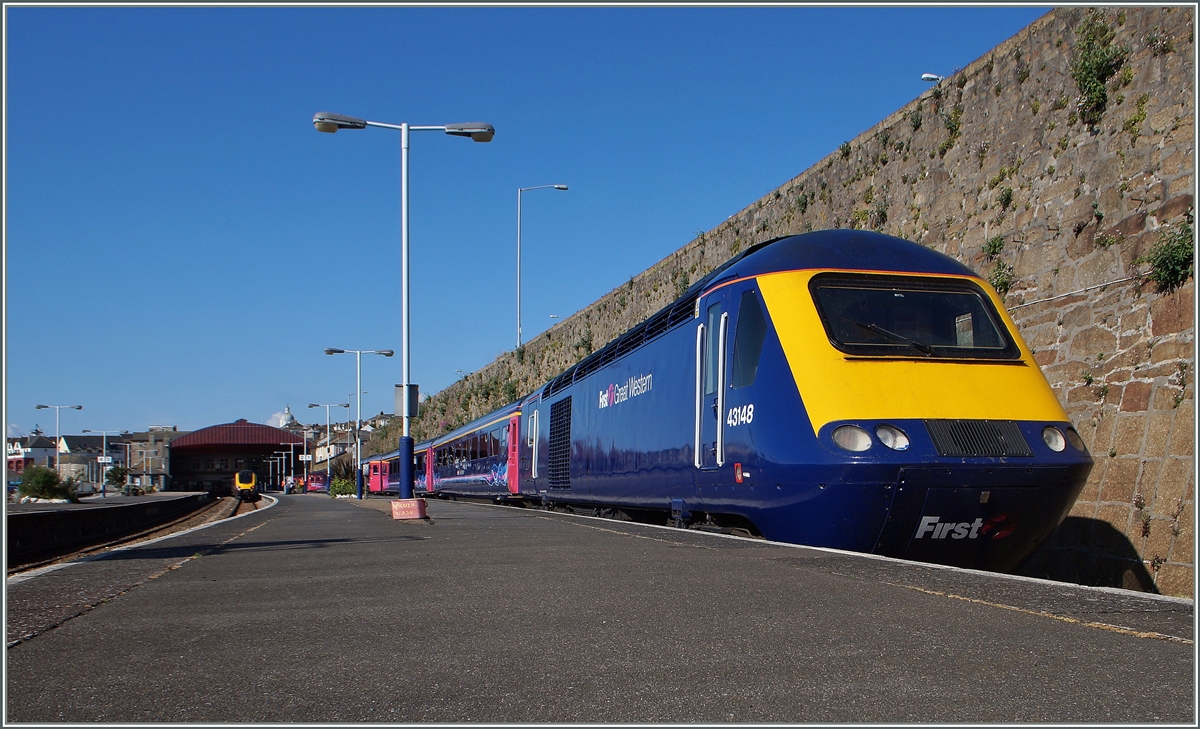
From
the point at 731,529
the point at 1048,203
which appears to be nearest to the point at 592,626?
the point at 731,529

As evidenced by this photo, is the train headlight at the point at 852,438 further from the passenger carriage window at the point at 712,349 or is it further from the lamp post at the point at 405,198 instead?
the lamp post at the point at 405,198

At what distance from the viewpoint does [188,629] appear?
3.98 m

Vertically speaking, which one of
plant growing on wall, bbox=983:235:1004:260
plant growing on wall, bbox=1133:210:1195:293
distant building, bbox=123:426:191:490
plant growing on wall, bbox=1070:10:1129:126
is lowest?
distant building, bbox=123:426:191:490

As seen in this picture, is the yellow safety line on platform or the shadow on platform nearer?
the yellow safety line on platform

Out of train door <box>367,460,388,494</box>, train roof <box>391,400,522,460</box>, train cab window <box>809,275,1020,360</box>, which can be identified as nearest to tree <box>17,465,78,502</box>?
train door <box>367,460,388,494</box>

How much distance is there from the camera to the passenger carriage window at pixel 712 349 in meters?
9.32

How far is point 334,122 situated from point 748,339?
1036 centimetres

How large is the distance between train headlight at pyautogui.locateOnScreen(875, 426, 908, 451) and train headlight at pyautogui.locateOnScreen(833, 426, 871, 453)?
10 centimetres

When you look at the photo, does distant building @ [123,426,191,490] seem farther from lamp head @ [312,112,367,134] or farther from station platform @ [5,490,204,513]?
lamp head @ [312,112,367,134]

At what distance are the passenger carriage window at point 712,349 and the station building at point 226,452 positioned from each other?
111985mm

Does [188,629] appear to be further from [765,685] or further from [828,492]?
[828,492]

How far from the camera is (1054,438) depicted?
293 inches

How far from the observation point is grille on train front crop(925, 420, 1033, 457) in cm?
718

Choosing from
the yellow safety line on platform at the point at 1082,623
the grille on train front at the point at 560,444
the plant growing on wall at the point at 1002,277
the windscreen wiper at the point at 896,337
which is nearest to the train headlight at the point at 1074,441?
the windscreen wiper at the point at 896,337
